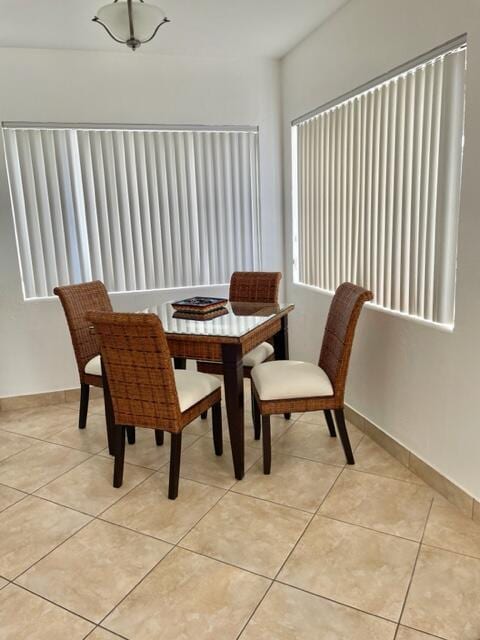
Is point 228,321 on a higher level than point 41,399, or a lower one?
higher

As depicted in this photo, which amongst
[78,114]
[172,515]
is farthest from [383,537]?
[78,114]

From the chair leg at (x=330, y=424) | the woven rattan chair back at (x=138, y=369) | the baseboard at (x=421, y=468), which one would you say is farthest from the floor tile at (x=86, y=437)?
the baseboard at (x=421, y=468)

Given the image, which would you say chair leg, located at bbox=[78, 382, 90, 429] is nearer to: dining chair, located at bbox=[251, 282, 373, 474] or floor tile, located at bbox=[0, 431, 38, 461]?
floor tile, located at bbox=[0, 431, 38, 461]

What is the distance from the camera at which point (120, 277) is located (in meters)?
3.65

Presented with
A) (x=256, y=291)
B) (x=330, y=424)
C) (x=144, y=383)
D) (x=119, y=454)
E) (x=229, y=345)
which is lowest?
(x=330, y=424)

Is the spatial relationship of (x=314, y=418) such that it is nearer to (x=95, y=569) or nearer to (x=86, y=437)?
(x=86, y=437)

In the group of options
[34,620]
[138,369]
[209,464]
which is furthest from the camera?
[209,464]

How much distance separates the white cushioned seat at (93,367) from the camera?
2888 millimetres

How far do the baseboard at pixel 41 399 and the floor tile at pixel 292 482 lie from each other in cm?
179

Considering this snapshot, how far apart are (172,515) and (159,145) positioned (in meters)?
2.68

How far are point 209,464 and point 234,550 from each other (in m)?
0.73

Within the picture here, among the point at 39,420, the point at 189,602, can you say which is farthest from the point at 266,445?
the point at 39,420

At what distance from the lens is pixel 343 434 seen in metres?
2.50

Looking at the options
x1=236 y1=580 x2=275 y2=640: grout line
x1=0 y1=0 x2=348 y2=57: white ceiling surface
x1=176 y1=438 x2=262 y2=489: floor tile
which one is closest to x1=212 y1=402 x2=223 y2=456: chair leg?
x1=176 y1=438 x2=262 y2=489: floor tile
